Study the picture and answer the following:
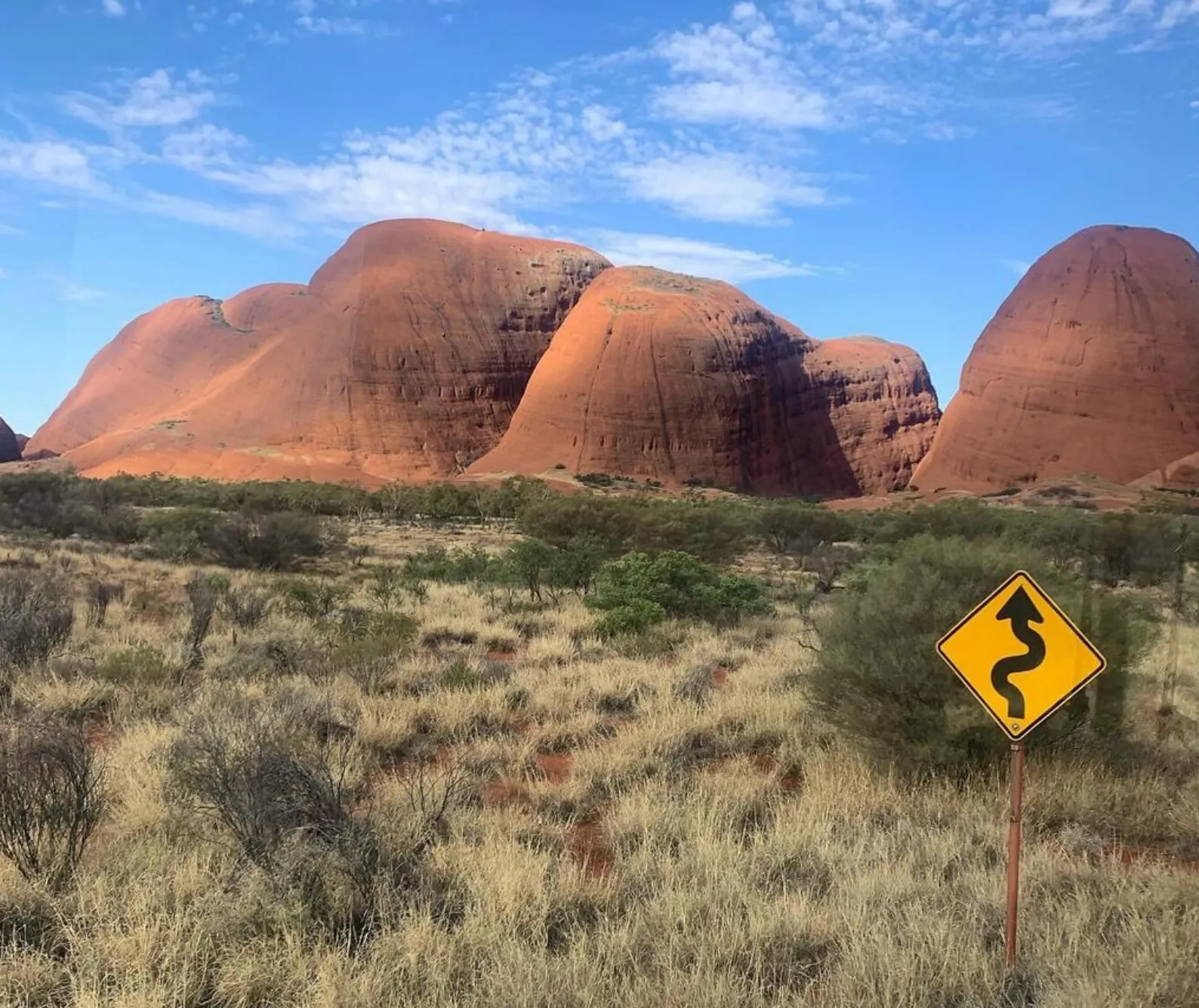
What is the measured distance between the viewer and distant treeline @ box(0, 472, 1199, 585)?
19.8m

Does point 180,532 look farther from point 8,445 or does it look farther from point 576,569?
point 8,445

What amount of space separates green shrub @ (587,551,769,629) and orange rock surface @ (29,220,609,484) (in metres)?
62.8

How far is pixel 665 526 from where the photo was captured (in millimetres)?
24406

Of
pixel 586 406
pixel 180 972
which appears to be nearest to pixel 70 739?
pixel 180 972

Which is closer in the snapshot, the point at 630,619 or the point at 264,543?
the point at 630,619

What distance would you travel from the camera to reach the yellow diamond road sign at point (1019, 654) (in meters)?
3.92

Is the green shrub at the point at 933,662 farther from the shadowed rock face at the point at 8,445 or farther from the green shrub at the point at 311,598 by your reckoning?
the shadowed rock face at the point at 8,445

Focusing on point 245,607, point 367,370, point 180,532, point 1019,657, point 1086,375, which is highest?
point 367,370

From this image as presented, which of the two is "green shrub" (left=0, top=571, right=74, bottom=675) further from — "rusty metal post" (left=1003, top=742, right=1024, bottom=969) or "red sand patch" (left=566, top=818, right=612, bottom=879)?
"rusty metal post" (left=1003, top=742, right=1024, bottom=969)

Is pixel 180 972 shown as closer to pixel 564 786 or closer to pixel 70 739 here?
pixel 70 739

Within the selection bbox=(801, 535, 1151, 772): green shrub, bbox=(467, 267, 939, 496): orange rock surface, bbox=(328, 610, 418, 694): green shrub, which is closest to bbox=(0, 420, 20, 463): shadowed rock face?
bbox=(467, 267, 939, 496): orange rock surface

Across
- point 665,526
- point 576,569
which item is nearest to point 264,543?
point 576,569

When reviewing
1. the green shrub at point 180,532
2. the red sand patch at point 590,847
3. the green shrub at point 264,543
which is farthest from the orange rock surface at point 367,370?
the red sand patch at point 590,847

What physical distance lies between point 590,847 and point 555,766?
1835 millimetres
